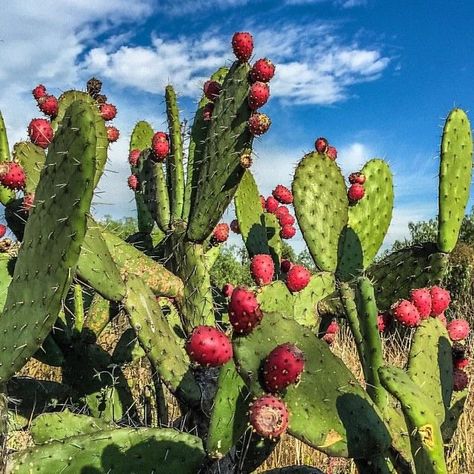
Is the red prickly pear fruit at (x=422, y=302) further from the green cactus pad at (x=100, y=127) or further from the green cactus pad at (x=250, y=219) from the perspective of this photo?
the green cactus pad at (x=250, y=219)

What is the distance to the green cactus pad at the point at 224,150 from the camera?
229 centimetres

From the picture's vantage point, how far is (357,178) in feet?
10.7

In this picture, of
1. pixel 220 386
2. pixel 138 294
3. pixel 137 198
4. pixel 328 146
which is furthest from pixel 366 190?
pixel 220 386

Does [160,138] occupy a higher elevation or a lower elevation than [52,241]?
higher

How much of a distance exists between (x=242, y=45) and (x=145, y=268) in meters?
0.81

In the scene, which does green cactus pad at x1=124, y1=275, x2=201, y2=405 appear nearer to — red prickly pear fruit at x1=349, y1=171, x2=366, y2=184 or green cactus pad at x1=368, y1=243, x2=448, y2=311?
green cactus pad at x1=368, y1=243, x2=448, y2=311

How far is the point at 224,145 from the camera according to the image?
7.66ft

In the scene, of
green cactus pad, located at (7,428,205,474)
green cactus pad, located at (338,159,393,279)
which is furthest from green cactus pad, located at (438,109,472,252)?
green cactus pad, located at (7,428,205,474)

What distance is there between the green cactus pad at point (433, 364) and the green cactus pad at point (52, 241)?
0.99 meters

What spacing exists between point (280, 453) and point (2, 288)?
5.56 feet

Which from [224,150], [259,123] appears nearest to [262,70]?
[259,123]

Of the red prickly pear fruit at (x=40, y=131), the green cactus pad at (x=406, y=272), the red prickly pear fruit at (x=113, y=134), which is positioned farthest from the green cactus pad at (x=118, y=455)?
the green cactus pad at (x=406, y=272)

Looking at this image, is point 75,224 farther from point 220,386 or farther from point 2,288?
point 2,288

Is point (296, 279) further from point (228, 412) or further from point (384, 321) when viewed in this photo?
point (228, 412)
